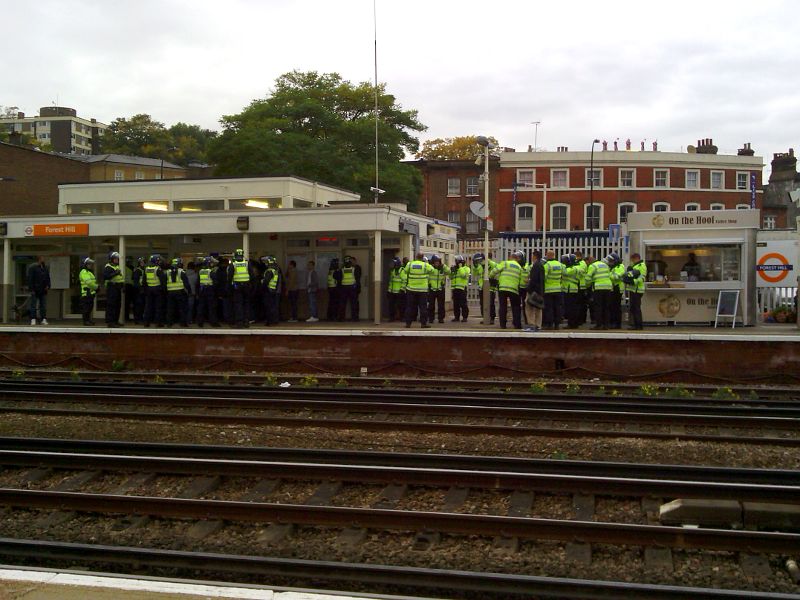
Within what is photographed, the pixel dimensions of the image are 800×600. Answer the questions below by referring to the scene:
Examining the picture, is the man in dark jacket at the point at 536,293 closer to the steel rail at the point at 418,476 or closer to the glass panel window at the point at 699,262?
the glass panel window at the point at 699,262

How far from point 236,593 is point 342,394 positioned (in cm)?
822

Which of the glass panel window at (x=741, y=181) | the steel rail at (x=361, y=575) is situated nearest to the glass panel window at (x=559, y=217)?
the glass panel window at (x=741, y=181)

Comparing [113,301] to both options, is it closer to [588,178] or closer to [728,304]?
[728,304]

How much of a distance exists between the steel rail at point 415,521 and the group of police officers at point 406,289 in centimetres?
1168

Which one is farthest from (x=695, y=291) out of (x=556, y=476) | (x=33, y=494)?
(x=33, y=494)

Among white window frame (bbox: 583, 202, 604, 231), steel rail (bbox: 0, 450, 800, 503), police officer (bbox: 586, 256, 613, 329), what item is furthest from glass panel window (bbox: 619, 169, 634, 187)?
steel rail (bbox: 0, 450, 800, 503)

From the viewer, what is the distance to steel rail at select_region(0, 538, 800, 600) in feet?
18.5

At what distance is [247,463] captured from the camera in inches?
336

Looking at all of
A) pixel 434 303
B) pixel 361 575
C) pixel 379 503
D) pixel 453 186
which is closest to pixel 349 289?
pixel 434 303

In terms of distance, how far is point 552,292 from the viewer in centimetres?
1842

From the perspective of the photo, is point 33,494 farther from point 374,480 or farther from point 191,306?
point 191,306

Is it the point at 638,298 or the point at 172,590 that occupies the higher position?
the point at 638,298

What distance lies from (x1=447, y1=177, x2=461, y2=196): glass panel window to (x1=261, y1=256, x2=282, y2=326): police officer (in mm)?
41337

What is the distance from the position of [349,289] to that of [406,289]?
2606mm
